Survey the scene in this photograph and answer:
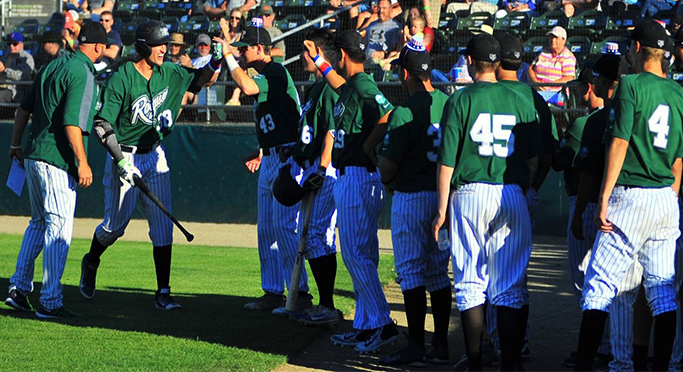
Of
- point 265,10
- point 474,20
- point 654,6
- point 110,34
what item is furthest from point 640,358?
point 110,34

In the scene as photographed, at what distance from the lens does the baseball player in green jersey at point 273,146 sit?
7.40m

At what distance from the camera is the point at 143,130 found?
7.42 meters

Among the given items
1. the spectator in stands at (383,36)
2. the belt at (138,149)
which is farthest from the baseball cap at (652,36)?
the spectator in stands at (383,36)

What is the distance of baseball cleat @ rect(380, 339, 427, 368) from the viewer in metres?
5.75

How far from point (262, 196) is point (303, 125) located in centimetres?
109

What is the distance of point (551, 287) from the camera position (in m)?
8.95

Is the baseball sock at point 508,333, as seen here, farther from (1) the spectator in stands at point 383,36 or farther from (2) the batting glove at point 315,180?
(1) the spectator in stands at point 383,36

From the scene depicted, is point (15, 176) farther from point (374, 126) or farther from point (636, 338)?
point (636, 338)

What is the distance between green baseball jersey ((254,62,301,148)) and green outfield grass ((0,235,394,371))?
145 centimetres

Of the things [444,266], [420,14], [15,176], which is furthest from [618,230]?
[420,14]

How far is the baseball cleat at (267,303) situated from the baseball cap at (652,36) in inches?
152

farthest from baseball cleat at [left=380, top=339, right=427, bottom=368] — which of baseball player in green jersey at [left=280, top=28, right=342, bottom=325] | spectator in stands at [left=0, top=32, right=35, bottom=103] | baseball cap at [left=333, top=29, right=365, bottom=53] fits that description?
spectator in stands at [left=0, top=32, right=35, bottom=103]

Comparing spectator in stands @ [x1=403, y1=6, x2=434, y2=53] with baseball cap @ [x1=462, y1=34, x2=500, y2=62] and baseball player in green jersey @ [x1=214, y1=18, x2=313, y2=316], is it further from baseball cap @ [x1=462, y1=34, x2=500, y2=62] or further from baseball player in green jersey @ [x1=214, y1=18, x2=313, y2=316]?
baseball cap @ [x1=462, y1=34, x2=500, y2=62]

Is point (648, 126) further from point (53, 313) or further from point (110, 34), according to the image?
point (110, 34)
